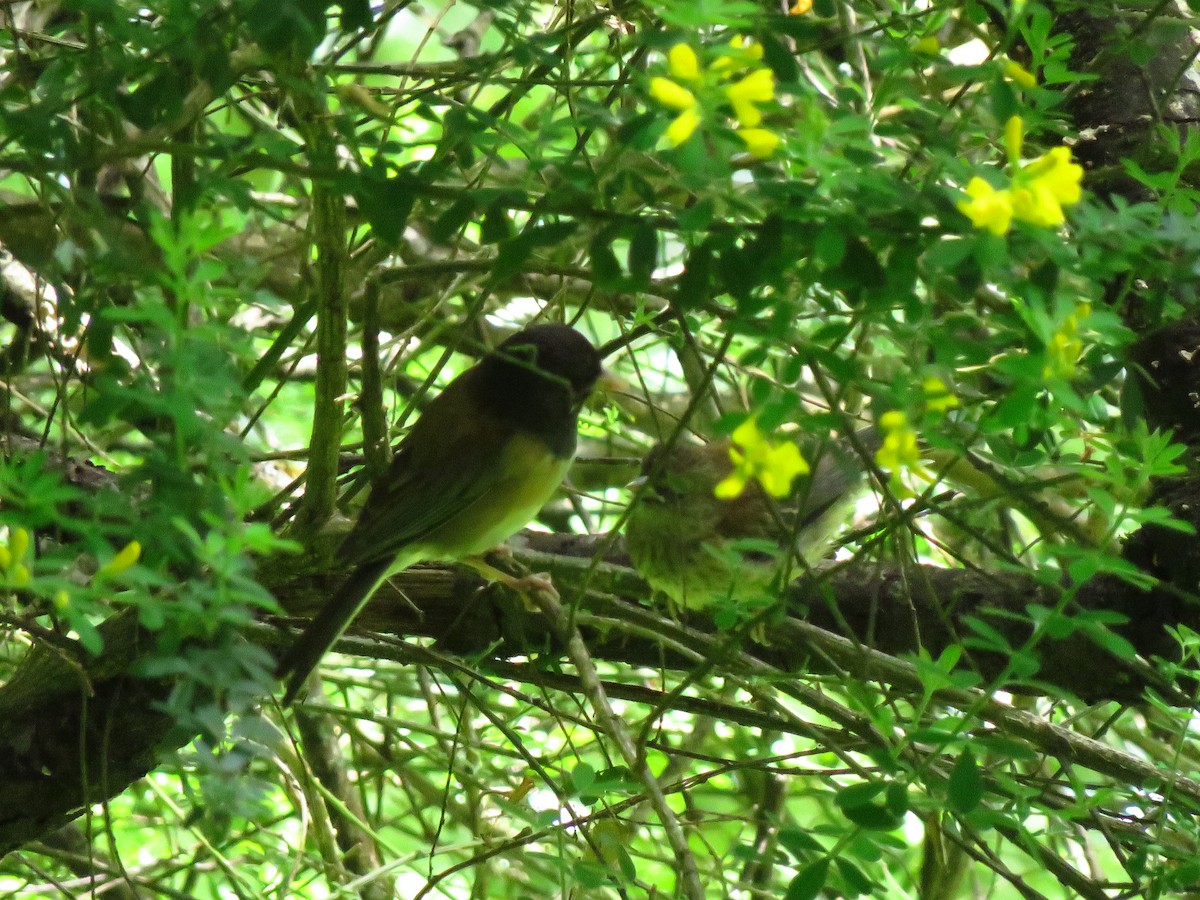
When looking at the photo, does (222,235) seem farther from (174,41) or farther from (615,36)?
(615,36)

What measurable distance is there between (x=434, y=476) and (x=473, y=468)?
0.15 m

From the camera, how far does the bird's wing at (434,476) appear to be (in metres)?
2.75

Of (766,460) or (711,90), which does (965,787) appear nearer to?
(766,460)

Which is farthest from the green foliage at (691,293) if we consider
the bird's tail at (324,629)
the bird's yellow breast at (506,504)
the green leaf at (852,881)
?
the bird's yellow breast at (506,504)

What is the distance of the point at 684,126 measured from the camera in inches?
54.1

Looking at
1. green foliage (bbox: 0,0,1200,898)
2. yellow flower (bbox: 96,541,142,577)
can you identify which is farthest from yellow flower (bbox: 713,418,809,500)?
yellow flower (bbox: 96,541,142,577)

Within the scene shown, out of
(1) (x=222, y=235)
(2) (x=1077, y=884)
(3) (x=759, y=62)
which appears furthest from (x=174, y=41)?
(2) (x=1077, y=884)

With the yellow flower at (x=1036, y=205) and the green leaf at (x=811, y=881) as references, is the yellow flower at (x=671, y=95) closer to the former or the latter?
the yellow flower at (x=1036, y=205)

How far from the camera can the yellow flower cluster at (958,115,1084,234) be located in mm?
1377

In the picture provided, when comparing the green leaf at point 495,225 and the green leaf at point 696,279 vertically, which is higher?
the green leaf at point 495,225

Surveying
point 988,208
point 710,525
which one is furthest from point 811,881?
point 710,525

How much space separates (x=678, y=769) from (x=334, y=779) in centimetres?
100

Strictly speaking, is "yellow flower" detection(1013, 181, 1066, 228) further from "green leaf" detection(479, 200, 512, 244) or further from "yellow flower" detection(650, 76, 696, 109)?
"green leaf" detection(479, 200, 512, 244)

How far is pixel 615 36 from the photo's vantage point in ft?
9.13
